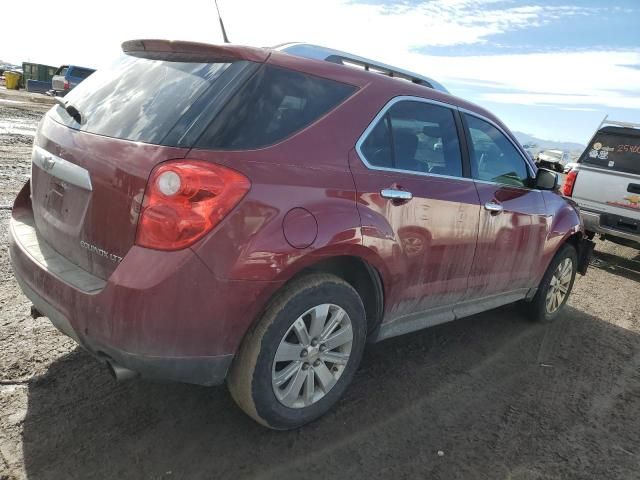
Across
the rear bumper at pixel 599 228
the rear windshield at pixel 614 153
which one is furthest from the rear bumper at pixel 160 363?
the rear windshield at pixel 614 153

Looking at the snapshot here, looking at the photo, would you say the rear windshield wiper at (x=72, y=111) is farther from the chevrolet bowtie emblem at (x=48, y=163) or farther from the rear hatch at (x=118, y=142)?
the chevrolet bowtie emblem at (x=48, y=163)

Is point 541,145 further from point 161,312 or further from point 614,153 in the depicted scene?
point 161,312

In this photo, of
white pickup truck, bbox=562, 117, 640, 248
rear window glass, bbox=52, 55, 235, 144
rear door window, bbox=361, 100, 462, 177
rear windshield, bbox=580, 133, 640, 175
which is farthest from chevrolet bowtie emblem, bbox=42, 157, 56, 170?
rear windshield, bbox=580, 133, 640, 175

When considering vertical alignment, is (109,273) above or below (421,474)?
above

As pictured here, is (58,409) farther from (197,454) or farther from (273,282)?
(273,282)

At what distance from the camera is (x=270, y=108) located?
2396mm

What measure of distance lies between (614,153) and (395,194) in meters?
6.56

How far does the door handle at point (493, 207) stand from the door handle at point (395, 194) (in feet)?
2.85

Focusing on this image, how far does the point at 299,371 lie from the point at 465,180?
5.52ft

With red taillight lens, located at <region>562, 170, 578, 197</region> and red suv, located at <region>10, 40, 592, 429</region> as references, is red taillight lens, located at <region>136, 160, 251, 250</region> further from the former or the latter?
red taillight lens, located at <region>562, 170, 578, 197</region>

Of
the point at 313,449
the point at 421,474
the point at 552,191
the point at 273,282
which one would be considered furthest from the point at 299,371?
the point at 552,191

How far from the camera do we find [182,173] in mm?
2104

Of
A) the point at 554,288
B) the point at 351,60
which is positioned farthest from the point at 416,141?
the point at 554,288

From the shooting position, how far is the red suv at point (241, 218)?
2131mm
